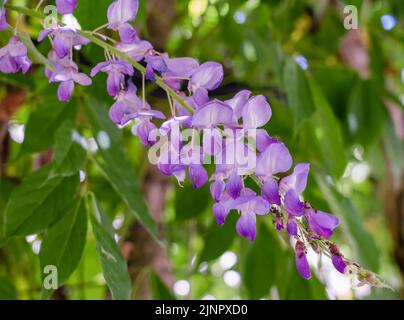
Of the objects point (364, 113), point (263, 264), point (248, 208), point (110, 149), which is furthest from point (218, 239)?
point (248, 208)

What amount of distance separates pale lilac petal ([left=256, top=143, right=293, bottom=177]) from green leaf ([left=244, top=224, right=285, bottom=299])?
22.3 inches

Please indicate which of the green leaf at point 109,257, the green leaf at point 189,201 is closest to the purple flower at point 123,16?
the green leaf at point 109,257

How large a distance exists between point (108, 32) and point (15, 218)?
0.27 metres

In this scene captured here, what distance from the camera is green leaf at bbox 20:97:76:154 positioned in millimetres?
811

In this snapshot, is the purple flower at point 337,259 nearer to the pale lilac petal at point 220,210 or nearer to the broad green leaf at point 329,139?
the pale lilac petal at point 220,210

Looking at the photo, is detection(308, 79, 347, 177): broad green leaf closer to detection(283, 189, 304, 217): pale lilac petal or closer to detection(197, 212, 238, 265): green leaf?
detection(197, 212, 238, 265): green leaf

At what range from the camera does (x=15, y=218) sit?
68 centimetres

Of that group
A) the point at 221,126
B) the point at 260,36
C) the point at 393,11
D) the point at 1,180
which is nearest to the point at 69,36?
the point at 221,126

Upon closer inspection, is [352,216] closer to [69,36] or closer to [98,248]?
[98,248]

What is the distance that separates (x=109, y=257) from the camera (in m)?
0.59

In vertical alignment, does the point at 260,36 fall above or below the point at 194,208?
above

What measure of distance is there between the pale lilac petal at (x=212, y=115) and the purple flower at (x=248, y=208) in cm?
5

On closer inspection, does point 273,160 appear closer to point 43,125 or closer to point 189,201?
point 43,125

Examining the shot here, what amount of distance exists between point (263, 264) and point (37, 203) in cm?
38
